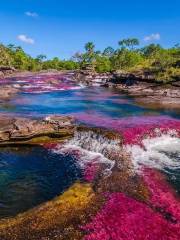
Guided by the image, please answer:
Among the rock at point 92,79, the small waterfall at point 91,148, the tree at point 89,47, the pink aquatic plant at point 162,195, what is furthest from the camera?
the tree at point 89,47

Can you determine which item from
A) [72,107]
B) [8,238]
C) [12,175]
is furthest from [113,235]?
[72,107]

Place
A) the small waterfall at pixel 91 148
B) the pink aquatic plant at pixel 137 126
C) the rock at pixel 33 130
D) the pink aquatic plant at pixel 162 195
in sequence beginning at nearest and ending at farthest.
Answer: the pink aquatic plant at pixel 162 195 < the small waterfall at pixel 91 148 < the rock at pixel 33 130 < the pink aquatic plant at pixel 137 126

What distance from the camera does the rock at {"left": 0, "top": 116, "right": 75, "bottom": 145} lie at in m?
31.6

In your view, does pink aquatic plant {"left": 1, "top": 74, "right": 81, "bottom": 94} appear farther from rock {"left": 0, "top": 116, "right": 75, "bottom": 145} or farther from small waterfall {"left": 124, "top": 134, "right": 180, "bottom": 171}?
small waterfall {"left": 124, "top": 134, "right": 180, "bottom": 171}

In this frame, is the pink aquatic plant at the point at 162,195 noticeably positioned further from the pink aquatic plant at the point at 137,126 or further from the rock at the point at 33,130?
the rock at the point at 33,130

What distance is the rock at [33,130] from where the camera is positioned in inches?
1245

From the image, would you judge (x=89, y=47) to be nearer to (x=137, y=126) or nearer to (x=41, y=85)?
(x=41, y=85)

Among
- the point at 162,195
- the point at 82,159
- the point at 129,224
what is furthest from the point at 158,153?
the point at 129,224

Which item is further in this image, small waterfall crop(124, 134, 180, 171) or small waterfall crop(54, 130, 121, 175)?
small waterfall crop(54, 130, 121, 175)

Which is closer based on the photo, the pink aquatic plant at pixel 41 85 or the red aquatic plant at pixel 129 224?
the red aquatic plant at pixel 129 224

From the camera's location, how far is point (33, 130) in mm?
32312

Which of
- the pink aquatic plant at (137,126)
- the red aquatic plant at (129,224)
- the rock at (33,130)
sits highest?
the rock at (33,130)

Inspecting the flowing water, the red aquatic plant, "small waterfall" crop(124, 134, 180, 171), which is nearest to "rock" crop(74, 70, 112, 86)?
the flowing water

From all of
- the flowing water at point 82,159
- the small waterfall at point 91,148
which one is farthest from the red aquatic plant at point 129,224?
the small waterfall at point 91,148
